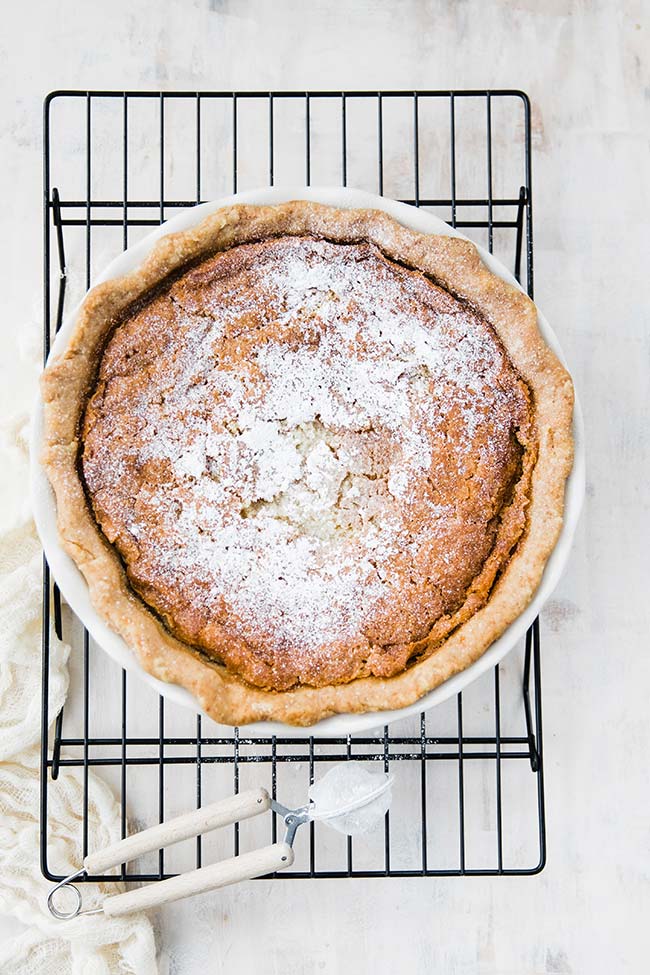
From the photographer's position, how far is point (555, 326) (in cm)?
200

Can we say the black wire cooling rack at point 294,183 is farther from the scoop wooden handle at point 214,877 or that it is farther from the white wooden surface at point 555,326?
the scoop wooden handle at point 214,877

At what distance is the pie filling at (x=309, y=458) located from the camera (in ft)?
5.33

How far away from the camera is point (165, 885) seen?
1.67m

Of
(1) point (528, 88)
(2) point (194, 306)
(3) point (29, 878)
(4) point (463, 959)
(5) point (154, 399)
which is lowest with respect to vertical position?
(4) point (463, 959)

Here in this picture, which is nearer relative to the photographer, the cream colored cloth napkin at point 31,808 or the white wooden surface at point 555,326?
the cream colored cloth napkin at point 31,808

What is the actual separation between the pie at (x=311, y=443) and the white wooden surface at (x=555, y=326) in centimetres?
37

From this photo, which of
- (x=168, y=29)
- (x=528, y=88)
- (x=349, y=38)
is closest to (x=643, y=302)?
(x=528, y=88)

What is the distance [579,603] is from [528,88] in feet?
3.04

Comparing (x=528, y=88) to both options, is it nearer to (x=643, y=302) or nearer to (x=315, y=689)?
(x=643, y=302)

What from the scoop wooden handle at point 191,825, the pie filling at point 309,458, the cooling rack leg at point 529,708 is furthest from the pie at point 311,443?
the cooling rack leg at point 529,708

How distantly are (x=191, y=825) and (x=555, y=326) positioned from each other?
1052mm

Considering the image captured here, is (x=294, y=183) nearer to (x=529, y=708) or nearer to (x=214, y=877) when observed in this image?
(x=529, y=708)

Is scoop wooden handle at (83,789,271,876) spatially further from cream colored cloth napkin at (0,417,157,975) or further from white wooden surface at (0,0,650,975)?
white wooden surface at (0,0,650,975)

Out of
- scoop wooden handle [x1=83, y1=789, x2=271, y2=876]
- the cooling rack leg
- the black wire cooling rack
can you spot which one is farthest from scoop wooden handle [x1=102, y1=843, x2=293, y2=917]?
the cooling rack leg
